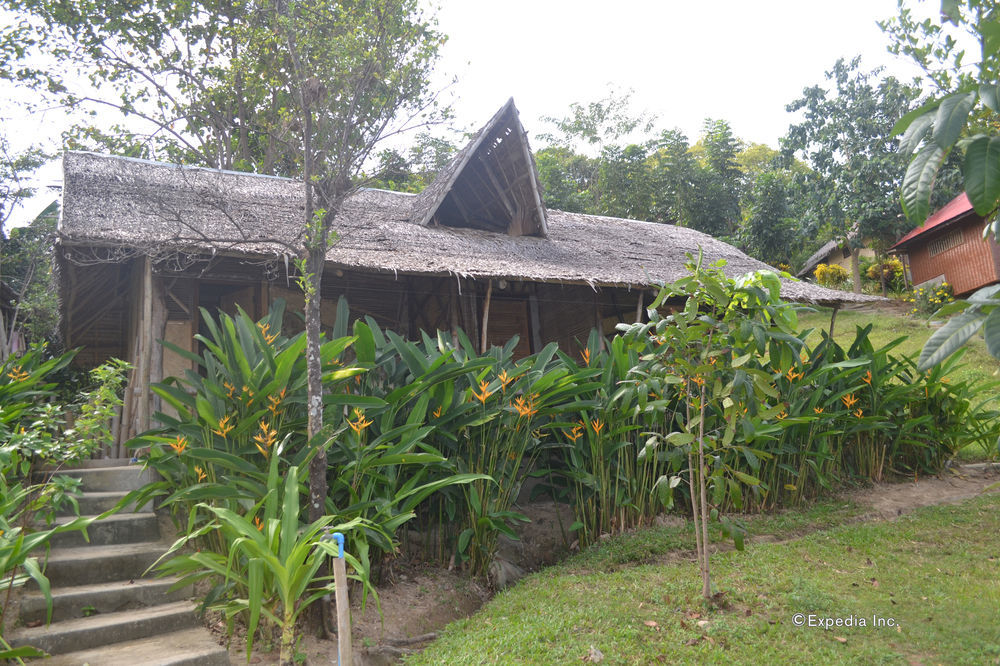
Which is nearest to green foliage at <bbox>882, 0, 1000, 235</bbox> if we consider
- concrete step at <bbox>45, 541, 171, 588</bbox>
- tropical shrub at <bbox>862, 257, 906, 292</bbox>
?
concrete step at <bbox>45, 541, 171, 588</bbox>

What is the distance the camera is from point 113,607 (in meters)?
3.52

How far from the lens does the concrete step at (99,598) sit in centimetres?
334

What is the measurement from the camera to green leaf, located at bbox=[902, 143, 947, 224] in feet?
5.51

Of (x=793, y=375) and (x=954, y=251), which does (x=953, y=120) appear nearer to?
(x=793, y=375)

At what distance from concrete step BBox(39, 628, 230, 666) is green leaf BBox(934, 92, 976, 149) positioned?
3.38 meters

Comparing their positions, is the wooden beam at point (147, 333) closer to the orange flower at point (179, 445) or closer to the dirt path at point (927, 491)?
the orange flower at point (179, 445)

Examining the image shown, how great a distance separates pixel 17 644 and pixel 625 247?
882 centimetres

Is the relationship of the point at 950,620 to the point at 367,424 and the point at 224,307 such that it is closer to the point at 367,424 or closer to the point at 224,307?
the point at 367,424

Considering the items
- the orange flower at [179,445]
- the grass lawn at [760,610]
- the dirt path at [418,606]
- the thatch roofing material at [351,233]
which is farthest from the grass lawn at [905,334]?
the orange flower at [179,445]

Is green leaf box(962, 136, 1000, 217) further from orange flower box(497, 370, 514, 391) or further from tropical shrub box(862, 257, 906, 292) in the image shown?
tropical shrub box(862, 257, 906, 292)

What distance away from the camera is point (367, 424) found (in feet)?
12.0

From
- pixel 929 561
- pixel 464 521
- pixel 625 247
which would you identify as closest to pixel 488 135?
pixel 625 247

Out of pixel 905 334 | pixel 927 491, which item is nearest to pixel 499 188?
pixel 927 491

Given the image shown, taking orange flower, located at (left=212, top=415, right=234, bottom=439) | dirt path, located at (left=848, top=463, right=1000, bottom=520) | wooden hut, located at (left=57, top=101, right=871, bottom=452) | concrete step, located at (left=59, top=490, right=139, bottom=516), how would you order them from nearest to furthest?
orange flower, located at (left=212, top=415, right=234, bottom=439) → concrete step, located at (left=59, top=490, right=139, bottom=516) → dirt path, located at (left=848, top=463, right=1000, bottom=520) → wooden hut, located at (left=57, top=101, right=871, bottom=452)
